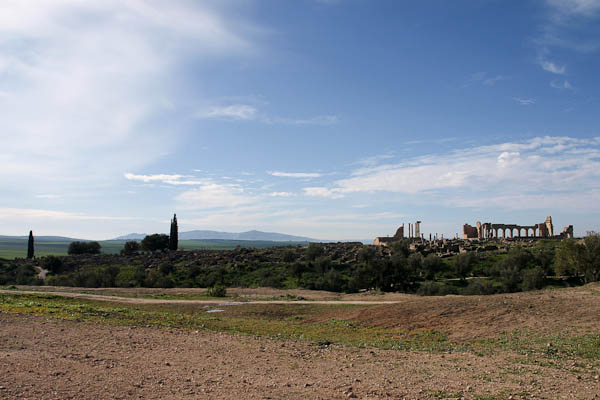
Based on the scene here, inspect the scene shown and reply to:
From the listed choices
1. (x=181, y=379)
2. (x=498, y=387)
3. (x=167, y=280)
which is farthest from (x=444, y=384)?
(x=167, y=280)

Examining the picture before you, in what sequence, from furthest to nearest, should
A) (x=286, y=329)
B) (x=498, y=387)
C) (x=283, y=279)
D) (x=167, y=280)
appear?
(x=283, y=279), (x=167, y=280), (x=286, y=329), (x=498, y=387)

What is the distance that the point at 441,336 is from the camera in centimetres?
1694

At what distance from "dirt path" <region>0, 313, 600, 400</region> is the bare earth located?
0.08 feet

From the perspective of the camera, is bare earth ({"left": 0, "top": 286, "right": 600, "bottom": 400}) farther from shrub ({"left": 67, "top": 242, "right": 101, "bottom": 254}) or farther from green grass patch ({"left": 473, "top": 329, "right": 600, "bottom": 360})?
shrub ({"left": 67, "top": 242, "right": 101, "bottom": 254})

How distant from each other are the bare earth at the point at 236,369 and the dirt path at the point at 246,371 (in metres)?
0.02

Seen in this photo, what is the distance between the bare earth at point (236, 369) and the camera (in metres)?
8.48

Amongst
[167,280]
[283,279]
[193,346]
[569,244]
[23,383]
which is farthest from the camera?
[283,279]

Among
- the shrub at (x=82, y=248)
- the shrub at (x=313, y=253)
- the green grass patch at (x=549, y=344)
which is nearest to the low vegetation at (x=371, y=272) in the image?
the shrub at (x=313, y=253)

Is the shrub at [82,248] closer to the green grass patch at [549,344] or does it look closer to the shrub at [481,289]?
the shrub at [481,289]

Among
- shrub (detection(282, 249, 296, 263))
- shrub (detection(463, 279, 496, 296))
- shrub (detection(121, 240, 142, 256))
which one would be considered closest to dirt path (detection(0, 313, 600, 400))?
shrub (detection(463, 279, 496, 296))

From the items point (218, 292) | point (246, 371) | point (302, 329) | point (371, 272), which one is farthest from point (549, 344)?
point (371, 272)

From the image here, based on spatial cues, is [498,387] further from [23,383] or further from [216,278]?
[216,278]

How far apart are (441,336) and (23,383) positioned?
14034mm

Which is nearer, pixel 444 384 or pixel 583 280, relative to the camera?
pixel 444 384
